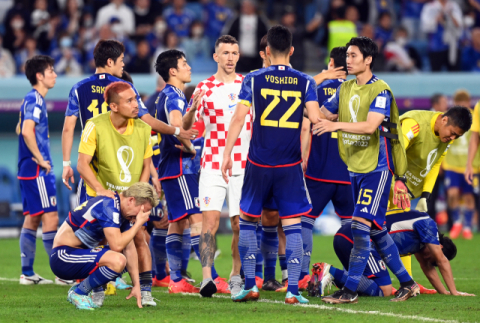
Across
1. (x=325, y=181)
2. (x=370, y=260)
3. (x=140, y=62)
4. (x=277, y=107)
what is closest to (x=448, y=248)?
(x=370, y=260)

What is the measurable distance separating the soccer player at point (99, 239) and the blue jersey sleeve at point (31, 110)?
266cm

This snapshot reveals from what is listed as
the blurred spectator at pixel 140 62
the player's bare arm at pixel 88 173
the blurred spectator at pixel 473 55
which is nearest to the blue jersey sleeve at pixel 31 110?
the player's bare arm at pixel 88 173

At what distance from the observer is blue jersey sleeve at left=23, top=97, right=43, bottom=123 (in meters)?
8.19

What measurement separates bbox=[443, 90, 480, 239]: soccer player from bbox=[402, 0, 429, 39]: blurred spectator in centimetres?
565

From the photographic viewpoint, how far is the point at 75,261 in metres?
5.80

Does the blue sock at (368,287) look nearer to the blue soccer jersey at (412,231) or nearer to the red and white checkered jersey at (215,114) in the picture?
the blue soccer jersey at (412,231)

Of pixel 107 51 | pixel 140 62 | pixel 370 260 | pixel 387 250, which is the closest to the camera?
pixel 387 250

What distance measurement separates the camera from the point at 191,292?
23.4 feet

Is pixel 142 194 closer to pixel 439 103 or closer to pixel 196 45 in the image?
pixel 439 103

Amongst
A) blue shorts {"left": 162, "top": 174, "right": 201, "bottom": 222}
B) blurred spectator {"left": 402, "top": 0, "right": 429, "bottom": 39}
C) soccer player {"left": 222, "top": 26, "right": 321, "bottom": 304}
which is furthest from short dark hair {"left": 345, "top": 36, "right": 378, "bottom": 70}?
blurred spectator {"left": 402, "top": 0, "right": 429, "bottom": 39}

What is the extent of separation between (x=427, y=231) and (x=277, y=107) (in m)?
2.15


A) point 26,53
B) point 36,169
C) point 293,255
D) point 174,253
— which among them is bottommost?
point 174,253

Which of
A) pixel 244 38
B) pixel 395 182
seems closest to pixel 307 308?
pixel 395 182

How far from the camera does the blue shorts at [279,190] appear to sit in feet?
20.1
